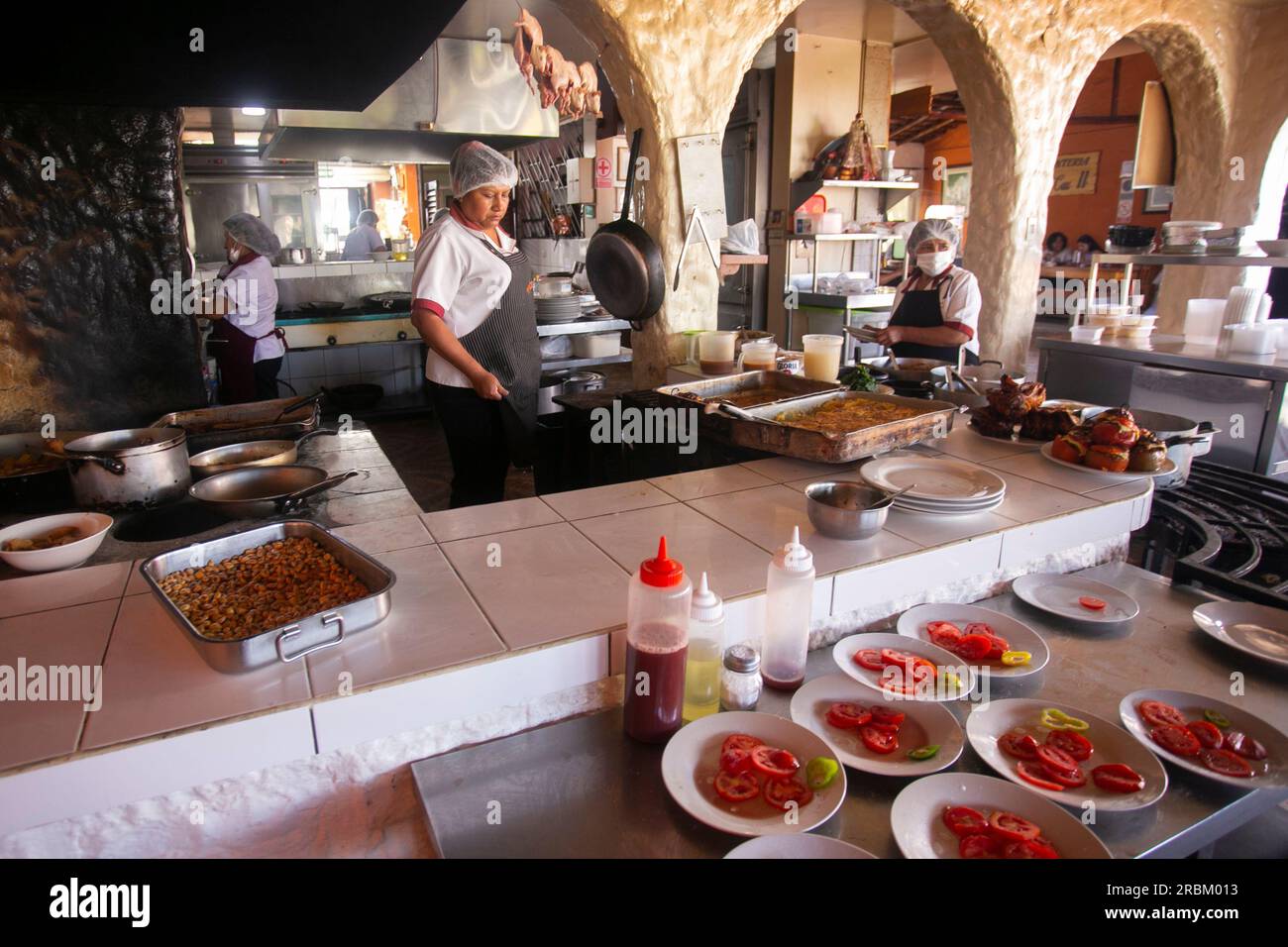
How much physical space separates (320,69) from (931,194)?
1569cm

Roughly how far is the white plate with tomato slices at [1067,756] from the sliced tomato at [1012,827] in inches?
2.7

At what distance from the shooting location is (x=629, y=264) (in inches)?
142

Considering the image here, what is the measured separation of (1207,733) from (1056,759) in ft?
1.09

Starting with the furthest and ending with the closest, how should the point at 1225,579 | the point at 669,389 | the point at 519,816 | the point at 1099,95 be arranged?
1. the point at 1099,95
2. the point at 669,389
3. the point at 1225,579
4. the point at 519,816

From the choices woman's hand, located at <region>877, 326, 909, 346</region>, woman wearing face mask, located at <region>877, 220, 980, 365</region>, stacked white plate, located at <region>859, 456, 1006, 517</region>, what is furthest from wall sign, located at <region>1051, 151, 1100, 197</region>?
stacked white plate, located at <region>859, 456, 1006, 517</region>

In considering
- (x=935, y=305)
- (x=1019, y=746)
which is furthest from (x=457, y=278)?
(x=935, y=305)

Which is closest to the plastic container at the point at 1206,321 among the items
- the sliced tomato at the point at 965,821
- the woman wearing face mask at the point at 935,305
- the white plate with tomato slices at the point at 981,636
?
the woman wearing face mask at the point at 935,305

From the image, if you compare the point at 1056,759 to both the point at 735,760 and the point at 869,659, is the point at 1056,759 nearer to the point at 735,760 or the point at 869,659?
the point at 869,659

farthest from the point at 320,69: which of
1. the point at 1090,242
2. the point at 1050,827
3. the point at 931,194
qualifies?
the point at 931,194

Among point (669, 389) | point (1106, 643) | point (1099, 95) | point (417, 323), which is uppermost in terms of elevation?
point (1099, 95)

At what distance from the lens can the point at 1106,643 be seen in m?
1.85

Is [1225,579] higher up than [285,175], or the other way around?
[285,175]

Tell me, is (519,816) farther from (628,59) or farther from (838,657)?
(628,59)

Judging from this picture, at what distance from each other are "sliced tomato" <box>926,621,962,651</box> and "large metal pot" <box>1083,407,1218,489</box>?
1.15 meters
